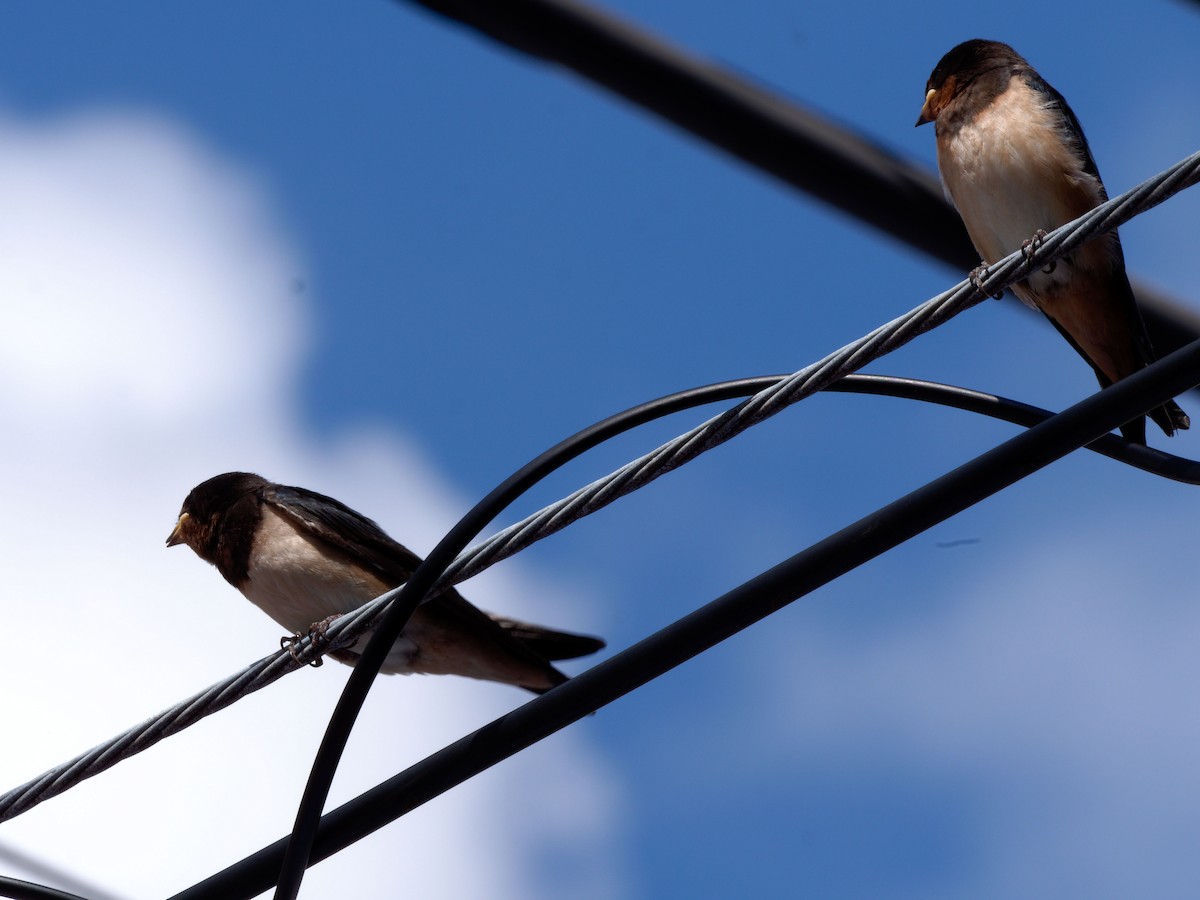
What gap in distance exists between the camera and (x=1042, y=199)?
5.03 meters

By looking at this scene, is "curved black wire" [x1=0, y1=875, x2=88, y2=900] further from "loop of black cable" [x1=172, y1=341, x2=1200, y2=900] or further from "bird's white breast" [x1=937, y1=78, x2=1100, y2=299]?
"bird's white breast" [x1=937, y1=78, x2=1100, y2=299]

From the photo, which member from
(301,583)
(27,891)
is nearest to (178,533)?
(301,583)

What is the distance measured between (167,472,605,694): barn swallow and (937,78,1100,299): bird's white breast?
2110mm

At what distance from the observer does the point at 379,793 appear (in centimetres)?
284

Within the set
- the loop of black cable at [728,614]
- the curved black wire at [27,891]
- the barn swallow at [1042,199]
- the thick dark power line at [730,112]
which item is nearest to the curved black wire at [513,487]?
the loop of black cable at [728,614]

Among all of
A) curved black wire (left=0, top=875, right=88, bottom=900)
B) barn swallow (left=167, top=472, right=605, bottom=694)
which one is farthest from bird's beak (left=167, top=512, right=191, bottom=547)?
curved black wire (left=0, top=875, right=88, bottom=900)

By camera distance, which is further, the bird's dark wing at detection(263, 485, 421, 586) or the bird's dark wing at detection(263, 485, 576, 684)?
the bird's dark wing at detection(263, 485, 421, 586)

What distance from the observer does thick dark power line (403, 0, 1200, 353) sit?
310 centimetres

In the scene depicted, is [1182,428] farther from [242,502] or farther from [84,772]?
[242,502]

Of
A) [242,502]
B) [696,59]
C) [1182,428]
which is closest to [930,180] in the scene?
[696,59]

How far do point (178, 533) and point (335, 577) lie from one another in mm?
1103

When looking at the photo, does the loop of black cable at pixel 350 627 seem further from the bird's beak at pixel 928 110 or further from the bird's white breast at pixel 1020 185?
the bird's beak at pixel 928 110

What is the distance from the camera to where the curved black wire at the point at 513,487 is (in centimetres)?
275

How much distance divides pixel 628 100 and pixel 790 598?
125cm
